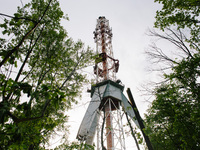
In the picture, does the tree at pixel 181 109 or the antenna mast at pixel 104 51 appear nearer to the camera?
the tree at pixel 181 109

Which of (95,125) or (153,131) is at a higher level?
(95,125)

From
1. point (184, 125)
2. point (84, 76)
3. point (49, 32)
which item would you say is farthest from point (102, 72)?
point (184, 125)

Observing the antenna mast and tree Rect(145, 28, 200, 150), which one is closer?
tree Rect(145, 28, 200, 150)

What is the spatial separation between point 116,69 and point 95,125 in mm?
9425

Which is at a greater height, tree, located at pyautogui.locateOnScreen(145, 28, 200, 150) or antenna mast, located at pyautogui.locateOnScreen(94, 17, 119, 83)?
antenna mast, located at pyautogui.locateOnScreen(94, 17, 119, 83)

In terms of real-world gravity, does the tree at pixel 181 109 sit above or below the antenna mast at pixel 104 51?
below

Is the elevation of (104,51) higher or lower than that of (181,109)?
higher

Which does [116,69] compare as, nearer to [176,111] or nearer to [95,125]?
[95,125]

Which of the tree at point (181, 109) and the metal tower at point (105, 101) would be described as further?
the metal tower at point (105, 101)

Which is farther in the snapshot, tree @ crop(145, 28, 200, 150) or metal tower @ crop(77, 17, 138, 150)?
metal tower @ crop(77, 17, 138, 150)

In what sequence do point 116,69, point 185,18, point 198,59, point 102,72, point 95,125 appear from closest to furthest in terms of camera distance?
point 198,59, point 185,18, point 95,125, point 102,72, point 116,69

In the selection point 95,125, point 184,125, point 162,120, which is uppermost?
point 95,125

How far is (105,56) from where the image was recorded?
19984 mm

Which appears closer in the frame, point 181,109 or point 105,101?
point 181,109
